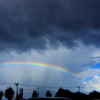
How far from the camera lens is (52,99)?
500 inches

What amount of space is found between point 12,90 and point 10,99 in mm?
4137

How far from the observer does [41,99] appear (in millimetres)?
12891

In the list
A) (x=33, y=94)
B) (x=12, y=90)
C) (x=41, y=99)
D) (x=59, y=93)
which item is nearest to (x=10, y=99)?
(x=12, y=90)

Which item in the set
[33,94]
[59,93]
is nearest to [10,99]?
[33,94]

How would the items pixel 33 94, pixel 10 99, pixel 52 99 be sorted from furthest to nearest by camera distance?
pixel 33 94, pixel 10 99, pixel 52 99

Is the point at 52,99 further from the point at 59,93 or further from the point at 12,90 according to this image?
the point at 59,93

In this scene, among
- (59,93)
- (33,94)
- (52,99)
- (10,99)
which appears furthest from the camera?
(59,93)

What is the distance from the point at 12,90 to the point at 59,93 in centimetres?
2841

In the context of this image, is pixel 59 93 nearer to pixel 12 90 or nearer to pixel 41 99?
pixel 12 90

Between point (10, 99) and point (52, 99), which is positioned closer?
point (52, 99)

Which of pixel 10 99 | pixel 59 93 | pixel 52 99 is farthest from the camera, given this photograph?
pixel 59 93

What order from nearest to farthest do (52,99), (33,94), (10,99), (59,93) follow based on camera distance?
(52,99), (10,99), (33,94), (59,93)

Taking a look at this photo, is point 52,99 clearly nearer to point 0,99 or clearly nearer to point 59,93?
point 0,99

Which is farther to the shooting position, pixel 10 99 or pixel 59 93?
pixel 59 93
